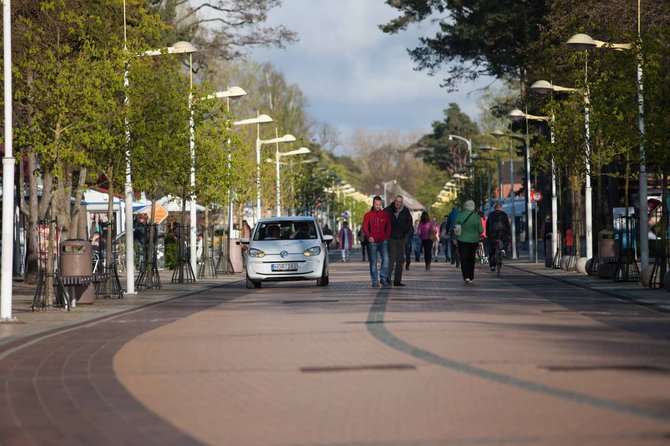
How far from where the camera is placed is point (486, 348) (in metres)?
13.7

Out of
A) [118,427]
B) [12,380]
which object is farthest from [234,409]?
[12,380]

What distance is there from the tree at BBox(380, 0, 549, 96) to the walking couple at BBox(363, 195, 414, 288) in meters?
14.3

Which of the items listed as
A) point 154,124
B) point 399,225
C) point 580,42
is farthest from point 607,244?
point 154,124

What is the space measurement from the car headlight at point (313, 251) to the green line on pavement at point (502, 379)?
44.9 ft

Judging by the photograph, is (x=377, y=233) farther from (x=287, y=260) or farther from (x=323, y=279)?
(x=287, y=260)

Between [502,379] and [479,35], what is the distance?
3714cm

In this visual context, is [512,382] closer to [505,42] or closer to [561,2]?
[561,2]

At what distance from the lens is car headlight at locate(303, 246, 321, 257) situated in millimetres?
31109

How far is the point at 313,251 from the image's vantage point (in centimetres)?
3125

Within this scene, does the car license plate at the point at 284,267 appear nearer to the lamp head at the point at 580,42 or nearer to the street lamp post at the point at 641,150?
the street lamp post at the point at 641,150

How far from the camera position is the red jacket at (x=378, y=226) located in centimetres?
2934

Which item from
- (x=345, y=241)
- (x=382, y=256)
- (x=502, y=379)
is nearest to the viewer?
(x=502, y=379)

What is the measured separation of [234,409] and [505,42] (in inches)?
1537

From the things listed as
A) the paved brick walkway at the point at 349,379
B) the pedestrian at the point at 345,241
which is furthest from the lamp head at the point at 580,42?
the pedestrian at the point at 345,241
